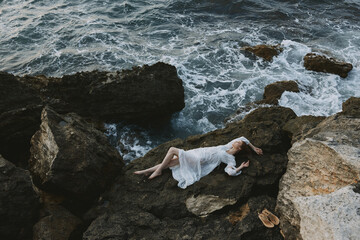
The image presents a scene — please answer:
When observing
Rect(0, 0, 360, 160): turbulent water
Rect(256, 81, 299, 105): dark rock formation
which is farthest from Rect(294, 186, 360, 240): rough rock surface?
Rect(256, 81, 299, 105): dark rock formation

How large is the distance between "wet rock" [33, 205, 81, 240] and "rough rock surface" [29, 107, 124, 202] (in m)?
0.42

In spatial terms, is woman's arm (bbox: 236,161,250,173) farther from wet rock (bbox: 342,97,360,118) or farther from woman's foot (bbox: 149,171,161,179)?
wet rock (bbox: 342,97,360,118)

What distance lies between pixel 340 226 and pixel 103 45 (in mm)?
15207

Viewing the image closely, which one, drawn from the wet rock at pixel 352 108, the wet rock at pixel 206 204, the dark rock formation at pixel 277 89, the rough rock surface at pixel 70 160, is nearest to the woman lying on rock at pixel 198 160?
the wet rock at pixel 206 204

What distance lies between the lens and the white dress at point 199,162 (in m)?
6.51

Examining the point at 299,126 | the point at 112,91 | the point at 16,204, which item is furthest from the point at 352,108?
the point at 16,204

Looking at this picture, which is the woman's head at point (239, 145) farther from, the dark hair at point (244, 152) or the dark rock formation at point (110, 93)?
the dark rock formation at point (110, 93)

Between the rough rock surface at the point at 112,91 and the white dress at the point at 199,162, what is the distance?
3564mm

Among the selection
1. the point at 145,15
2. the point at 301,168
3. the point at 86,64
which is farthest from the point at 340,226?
the point at 145,15

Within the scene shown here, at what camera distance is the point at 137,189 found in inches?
253

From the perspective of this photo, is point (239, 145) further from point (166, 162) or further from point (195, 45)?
point (195, 45)

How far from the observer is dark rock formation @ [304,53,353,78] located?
1285 cm

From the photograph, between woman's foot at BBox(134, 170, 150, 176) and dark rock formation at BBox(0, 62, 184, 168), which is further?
dark rock formation at BBox(0, 62, 184, 168)

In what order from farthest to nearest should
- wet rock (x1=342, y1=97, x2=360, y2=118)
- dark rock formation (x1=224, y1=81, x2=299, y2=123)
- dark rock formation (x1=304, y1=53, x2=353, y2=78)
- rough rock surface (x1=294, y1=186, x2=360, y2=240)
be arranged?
dark rock formation (x1=304, y1=53, x2=353, y2=78)
dark rock formation (x1=224, y1=81, x2=299, y2=123)
wet rock (x1=342, y1=97, x2=360, y2=118)
rough rock surface (x1=294, y1=186, x2=360, y2=240)
